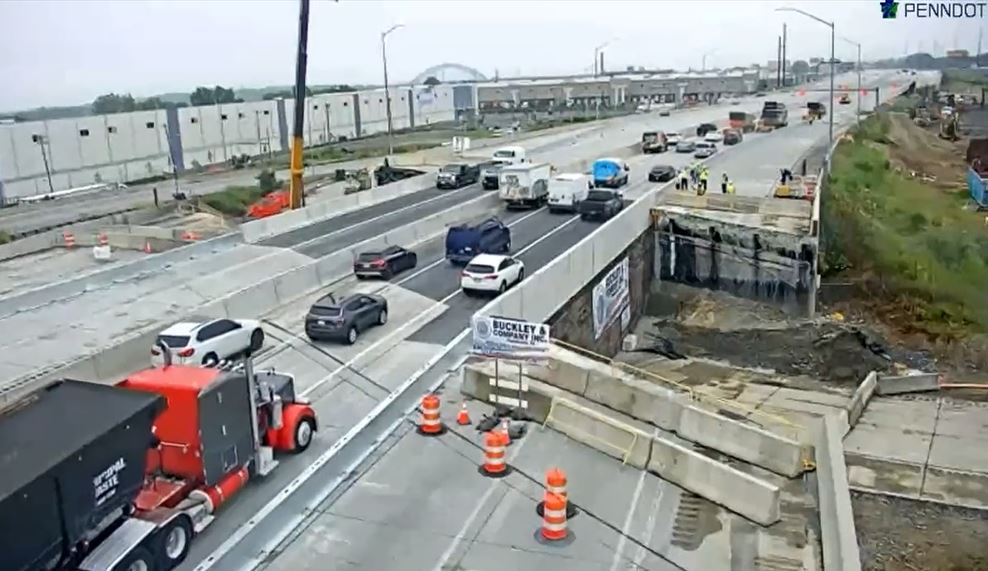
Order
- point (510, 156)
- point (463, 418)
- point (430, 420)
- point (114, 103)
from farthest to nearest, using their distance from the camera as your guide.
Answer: point (114, 103) < point (510, 156) < point (463, 418) < point (430, 420)

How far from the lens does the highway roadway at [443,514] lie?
43.5ft

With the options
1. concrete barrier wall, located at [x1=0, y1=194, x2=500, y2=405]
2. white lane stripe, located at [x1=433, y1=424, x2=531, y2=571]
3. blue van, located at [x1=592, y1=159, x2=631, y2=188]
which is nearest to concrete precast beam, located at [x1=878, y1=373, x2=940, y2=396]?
white lane stripe, located at [x1=433, y1=424, x2=531, y2=571]

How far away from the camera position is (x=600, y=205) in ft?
136

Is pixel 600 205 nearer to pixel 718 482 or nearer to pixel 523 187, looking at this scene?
pixel 523 187

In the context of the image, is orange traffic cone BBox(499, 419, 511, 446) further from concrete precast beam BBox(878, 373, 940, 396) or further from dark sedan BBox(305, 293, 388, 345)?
concrete precast beam BBox(878, 373, 940, 396)

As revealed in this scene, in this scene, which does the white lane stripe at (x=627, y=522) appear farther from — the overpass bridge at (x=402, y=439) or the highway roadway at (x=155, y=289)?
the highway roadway at (x=155, y=289)

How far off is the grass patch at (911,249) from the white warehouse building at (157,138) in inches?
2410

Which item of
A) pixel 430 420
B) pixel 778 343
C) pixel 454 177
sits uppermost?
pixel 454 177

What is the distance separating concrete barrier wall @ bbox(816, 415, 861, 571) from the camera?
12594 millimetres

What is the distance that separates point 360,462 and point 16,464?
261 inches

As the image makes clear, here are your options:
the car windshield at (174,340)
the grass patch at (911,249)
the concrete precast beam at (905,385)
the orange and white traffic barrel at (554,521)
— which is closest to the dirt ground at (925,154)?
the grass patch at (911,249)

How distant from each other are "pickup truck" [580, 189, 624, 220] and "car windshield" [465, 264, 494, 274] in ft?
45.9

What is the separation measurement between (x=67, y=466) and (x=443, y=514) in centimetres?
583

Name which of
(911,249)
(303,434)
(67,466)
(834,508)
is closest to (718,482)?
(834,508)
